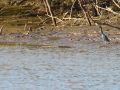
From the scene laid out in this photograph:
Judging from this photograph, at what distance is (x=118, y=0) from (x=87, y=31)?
2.00 meters

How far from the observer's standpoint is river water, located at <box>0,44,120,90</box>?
1021 centimetres

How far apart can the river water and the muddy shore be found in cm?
78

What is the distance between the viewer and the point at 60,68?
475 inches

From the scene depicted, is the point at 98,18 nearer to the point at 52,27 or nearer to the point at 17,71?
the point at 52,27

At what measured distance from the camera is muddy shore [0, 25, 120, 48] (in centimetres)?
1614

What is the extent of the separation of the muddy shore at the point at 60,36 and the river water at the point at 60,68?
0.78m

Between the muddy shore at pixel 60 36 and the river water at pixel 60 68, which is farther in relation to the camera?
the muddy shore at pixel 60 36

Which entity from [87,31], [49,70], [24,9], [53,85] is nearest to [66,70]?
[49,70]

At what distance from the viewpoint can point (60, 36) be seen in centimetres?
1708

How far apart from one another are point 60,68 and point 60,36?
5053 mm

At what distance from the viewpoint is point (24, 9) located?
21.2 m

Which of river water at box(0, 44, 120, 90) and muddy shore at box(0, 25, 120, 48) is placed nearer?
river water at box(0, 44, 120, 90)

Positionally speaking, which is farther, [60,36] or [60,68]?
[60,36]

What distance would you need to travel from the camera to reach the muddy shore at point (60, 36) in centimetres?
1614
